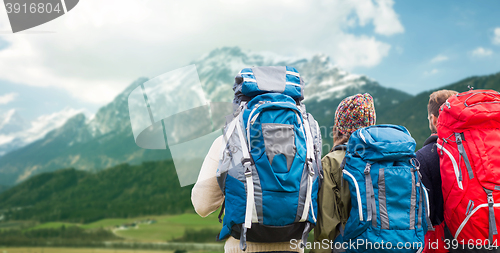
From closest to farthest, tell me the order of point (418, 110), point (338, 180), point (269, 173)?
point (269, 173)
point (338, 180)
point (418, 110)

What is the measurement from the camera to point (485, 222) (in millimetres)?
3289

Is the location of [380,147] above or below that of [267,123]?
below

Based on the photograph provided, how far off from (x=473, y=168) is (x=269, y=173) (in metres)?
2.47

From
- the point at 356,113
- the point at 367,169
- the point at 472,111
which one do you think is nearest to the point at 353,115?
the point at 356,113

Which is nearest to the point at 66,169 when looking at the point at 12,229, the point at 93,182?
the point at 93,182

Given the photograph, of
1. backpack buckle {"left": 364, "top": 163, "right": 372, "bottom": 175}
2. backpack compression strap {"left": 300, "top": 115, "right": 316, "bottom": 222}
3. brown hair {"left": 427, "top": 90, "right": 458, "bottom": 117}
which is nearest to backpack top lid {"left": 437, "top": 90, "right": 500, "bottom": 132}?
brown hair {"left": 427, "top": 90, "right": 458, "bottom": 117}

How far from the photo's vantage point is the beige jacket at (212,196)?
2977 millimetres

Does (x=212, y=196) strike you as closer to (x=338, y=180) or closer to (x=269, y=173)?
(x=269, y=173)

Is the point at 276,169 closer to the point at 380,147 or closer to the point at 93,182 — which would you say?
the point at 380,147

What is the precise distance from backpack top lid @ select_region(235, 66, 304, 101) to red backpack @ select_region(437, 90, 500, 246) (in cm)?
196

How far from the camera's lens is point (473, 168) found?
3371 mm

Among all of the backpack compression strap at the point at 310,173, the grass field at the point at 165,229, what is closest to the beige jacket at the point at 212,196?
the backpack compression strap at the point at 310,173

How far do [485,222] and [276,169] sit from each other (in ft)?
8.37

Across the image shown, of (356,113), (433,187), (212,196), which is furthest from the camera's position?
(433,187)
